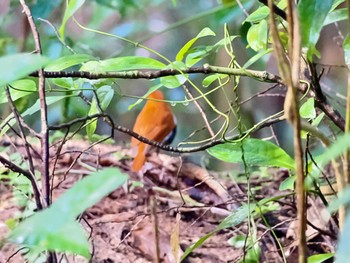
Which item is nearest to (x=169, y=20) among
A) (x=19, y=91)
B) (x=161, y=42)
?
(x=161, y=42)

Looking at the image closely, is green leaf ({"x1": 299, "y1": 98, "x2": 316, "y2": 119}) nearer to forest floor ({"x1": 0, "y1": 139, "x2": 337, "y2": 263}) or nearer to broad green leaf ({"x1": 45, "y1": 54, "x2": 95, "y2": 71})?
forest floor ({"x1": 0, "y1": 139, "x2": 337, "y2": 263})

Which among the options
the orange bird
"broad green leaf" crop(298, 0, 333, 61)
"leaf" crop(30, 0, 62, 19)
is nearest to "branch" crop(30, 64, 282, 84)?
"broad green leaf" crop(298, 0, 333, 61)

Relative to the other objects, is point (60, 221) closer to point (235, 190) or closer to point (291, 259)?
point (291, 259)

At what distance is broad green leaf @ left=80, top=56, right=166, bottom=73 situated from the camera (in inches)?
32.4

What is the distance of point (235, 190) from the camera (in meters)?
1.61

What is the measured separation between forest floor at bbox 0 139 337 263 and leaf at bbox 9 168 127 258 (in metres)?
0.51

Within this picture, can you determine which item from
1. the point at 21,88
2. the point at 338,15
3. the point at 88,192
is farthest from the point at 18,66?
the point at 338,15

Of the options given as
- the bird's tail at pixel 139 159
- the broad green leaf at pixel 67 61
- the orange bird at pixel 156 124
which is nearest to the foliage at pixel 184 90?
the broad green leaf at pixel 67 61

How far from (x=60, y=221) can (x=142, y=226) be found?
0.96m

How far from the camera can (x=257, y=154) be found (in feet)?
2.84

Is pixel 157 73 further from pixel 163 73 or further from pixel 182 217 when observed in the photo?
pixel 182 217

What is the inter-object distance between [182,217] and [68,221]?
1.06m

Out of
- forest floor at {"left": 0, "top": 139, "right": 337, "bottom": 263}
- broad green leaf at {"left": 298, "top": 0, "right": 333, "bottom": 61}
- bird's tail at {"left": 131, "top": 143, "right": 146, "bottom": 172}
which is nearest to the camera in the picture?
broad green leaf at {"left": 298, "top": 0, "right": 333, "bottom": 61}

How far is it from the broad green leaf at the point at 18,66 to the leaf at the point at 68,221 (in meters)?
0.10
